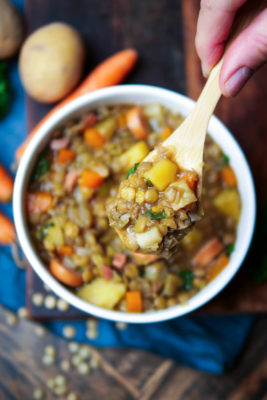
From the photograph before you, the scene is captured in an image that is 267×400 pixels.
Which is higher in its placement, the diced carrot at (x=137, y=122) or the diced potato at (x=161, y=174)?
the diced potato at (x=161, y=174)

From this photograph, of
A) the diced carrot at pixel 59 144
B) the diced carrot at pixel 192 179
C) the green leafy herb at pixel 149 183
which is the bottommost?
the diced carrot at pixel 192 179

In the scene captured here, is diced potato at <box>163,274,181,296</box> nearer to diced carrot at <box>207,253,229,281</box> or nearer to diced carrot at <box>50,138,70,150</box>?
diced carrot at <box>207,253,229,281</box>

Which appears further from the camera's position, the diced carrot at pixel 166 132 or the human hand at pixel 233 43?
the diced carrot at pixel 166 132

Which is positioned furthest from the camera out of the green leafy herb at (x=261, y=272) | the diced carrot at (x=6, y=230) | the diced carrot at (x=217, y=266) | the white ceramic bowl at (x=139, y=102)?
the diced carrot at (x=6, y=230)

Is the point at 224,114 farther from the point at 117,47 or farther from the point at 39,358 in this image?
the point at 39,358

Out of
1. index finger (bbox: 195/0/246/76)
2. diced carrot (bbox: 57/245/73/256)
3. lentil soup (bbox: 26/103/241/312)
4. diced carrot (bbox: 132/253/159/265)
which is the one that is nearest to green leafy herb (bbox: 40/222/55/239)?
lentil soup (bbox: 26/103/241/312)

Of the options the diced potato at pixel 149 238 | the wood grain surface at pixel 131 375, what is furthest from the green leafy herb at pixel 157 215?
the wood grain surface at pixel 131 375

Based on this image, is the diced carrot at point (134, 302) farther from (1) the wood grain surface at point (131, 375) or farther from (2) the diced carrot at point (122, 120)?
(2) the diced carrot at point (122, 120)
